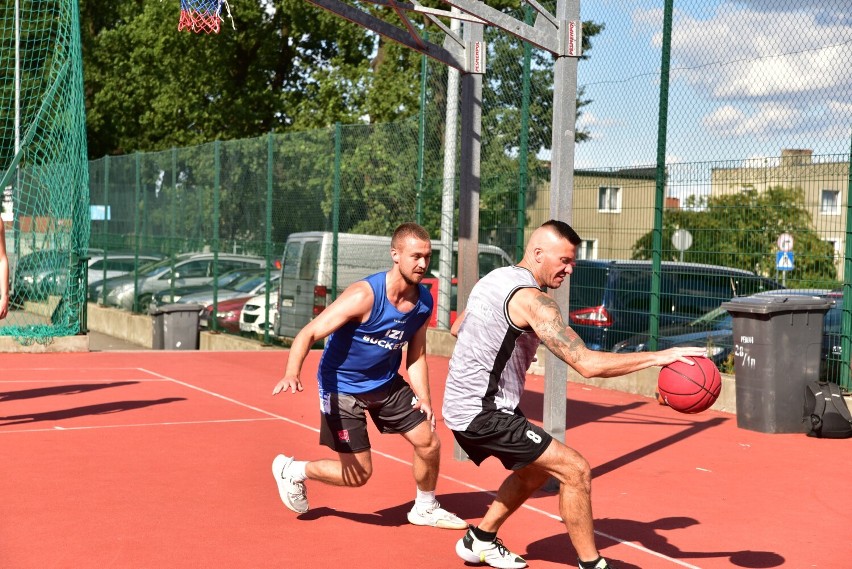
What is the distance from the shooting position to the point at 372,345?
667 cm

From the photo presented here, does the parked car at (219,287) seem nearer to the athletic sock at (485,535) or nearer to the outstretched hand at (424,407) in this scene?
the outstretched hand at (424,407)

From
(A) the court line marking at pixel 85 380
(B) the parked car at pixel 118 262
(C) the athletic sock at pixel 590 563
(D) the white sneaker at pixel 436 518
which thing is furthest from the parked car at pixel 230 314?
(C) the athletic sock at pixel 590 563

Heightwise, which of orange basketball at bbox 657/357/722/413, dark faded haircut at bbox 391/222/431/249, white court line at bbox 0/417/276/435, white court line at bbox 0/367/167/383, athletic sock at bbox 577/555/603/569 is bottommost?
white court line at bbox 0/367/167/383

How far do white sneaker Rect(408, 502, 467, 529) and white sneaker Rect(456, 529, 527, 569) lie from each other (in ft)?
2.54

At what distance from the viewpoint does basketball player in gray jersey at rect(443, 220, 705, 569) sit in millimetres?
5488

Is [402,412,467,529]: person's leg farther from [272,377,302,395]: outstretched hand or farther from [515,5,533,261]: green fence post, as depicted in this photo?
[515,5,533,261]: green fence post

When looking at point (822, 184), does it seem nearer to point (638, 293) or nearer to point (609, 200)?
point (638, 293)

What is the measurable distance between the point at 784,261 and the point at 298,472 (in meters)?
6.49

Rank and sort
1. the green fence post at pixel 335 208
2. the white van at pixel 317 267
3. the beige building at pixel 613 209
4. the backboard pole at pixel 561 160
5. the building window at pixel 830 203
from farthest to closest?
the green fence post at pixel 335 208
the white van at pixel 317 267
the beige building at pixel 613 209
the building window at pixel 830 203
the backboard pole at pixel 561 160

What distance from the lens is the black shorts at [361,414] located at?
6.66m

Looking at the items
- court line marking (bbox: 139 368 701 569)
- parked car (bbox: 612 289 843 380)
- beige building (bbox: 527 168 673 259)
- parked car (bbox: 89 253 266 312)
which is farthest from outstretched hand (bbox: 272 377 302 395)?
parked car (bbox: 89 253 266 312)

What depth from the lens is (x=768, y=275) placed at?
11.7 meters

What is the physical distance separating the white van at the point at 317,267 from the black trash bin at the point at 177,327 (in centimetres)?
155

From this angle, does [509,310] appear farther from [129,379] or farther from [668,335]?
[129,379]
